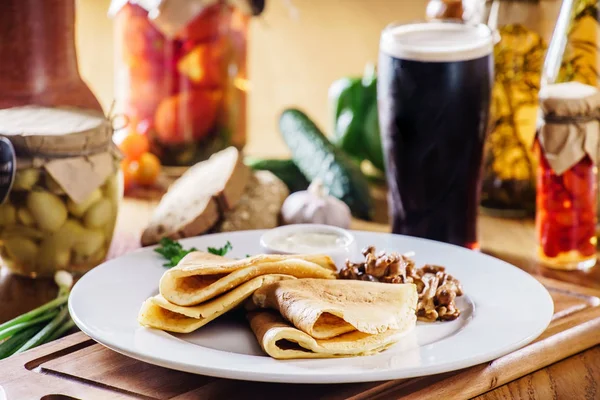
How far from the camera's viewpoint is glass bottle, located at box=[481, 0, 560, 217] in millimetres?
1740

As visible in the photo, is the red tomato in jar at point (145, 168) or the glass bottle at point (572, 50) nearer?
the glass bottle at point (572, 50)

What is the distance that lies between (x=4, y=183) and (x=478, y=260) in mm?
735

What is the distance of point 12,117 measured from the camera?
150 centimetres

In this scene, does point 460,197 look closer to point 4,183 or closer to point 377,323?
point 377,323

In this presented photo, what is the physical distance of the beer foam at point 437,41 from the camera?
1500 mm

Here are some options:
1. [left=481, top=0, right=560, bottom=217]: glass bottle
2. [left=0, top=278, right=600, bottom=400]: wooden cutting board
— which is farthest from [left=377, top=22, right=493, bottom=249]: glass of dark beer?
[left=0, top=278, right=600, bottom=400]: wooden cutting board

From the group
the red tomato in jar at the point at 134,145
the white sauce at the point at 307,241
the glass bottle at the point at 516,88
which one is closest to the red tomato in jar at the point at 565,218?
the glass bottle at the point at 516,88

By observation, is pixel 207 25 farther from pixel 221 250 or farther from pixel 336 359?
pixel 336 359

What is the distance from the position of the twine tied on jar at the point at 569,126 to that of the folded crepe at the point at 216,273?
506 millimetres

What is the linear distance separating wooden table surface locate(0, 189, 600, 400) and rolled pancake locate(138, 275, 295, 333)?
0.96ft

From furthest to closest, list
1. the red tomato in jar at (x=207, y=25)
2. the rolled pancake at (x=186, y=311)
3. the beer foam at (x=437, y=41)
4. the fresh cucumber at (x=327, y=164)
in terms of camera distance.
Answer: the red tomato in jar at (x=207, y=25), the fresh cucumber at (x=327, y=164), the beer foam at (x=437, y=41), the rolled pancake at (x=186, y=311)

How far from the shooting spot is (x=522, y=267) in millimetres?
1610

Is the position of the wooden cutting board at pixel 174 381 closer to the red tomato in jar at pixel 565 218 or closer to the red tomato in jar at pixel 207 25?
the red tomato in jar at pixel 565 218

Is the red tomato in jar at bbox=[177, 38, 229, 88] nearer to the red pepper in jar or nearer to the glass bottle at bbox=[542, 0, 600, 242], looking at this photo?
the red pepper in jar
